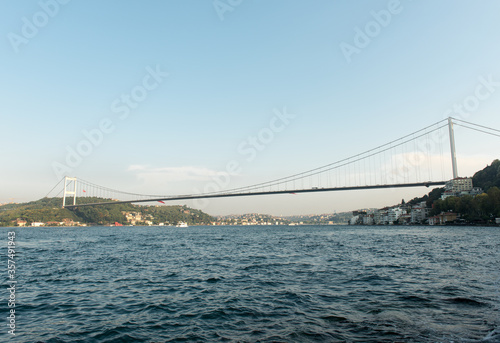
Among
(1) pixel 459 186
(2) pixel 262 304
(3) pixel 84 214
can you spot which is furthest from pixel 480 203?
(3) pixel 84 214

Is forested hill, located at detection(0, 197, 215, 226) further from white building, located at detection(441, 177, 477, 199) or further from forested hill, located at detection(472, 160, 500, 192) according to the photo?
forested hill, located at detection(472, 160, 500, 192)

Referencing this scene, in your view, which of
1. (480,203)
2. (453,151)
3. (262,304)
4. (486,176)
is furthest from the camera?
(486,176)

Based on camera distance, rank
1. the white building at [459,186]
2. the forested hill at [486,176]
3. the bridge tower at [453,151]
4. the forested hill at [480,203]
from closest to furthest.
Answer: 1. the forested hill at [480,203]
2. the bridge tower at [453,151]
3. the forested hill at [486,176]
4. the white building at [459,186]

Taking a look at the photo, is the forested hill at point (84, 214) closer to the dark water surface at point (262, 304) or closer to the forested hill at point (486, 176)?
the dark water surface at point (262, 304)

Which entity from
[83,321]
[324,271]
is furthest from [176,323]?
[324,271]

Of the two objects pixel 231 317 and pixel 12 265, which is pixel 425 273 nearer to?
pixel 231 317

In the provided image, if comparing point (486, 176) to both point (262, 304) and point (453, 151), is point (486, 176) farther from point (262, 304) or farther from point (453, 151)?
point (262, 304)

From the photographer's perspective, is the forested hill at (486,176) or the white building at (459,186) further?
the white building at (459,186)

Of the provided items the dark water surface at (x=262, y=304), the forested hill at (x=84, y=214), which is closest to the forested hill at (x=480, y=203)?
the dark water surface at (x=262, y=304)

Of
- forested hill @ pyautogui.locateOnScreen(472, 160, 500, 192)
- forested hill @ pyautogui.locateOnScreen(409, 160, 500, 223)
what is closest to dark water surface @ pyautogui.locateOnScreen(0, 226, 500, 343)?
forested hill @ pyautogui.locateOnScreen(409, 160, 500, 223)
